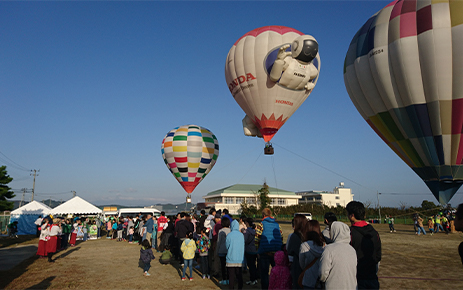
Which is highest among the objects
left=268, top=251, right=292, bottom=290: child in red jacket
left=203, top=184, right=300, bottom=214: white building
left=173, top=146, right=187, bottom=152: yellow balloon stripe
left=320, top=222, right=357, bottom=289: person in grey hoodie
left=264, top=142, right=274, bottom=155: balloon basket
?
left=173, top=146, right=187, bottom=152: yellow balloon stripe

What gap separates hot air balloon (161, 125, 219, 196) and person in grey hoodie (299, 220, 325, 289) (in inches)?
795

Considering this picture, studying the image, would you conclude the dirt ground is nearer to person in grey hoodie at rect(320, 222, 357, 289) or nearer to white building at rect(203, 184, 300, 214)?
person in grey hoodie at rect(320, 222, 357, 289)

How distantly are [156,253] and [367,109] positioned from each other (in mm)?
12380

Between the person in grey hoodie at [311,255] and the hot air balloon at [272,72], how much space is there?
44.2 feet

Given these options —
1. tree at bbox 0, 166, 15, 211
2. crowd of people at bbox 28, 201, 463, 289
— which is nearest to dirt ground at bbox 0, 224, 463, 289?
crowd of people at bbox 28, 201, 463, 289

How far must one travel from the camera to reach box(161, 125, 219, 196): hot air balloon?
23.7m

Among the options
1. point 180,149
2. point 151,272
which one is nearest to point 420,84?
point 151,272

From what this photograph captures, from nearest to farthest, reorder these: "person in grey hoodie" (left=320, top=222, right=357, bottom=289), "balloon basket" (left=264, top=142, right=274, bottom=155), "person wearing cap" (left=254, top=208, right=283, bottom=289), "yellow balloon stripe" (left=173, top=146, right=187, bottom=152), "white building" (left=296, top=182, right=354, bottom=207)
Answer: "person in grey hoodie" (left=320, top=222, right=357, bottom=289) < "person wearing cap" (left=254, top=208, right=283, bottom=289) < "balloon basket" (left=264, top=142, right=274, bottom=155) < "yellow balloon stripe" (left=173, top=146, right=187, bottom=152) < "white building" (left=296, top=182, right=354, bottom=207)

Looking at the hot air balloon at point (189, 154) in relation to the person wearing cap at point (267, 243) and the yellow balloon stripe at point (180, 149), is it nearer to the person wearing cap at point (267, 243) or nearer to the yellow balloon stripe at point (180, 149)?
the yellow balloon stripe at point (180, 149)

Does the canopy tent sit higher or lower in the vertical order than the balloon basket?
lower

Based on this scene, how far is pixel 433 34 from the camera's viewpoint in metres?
12.3

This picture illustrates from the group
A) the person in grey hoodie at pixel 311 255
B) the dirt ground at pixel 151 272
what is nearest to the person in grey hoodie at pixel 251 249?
the dirt ground at pixel 151 272

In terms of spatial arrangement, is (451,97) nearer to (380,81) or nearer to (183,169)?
(380,81)

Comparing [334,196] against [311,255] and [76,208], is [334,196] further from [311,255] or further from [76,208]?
[311,255]
